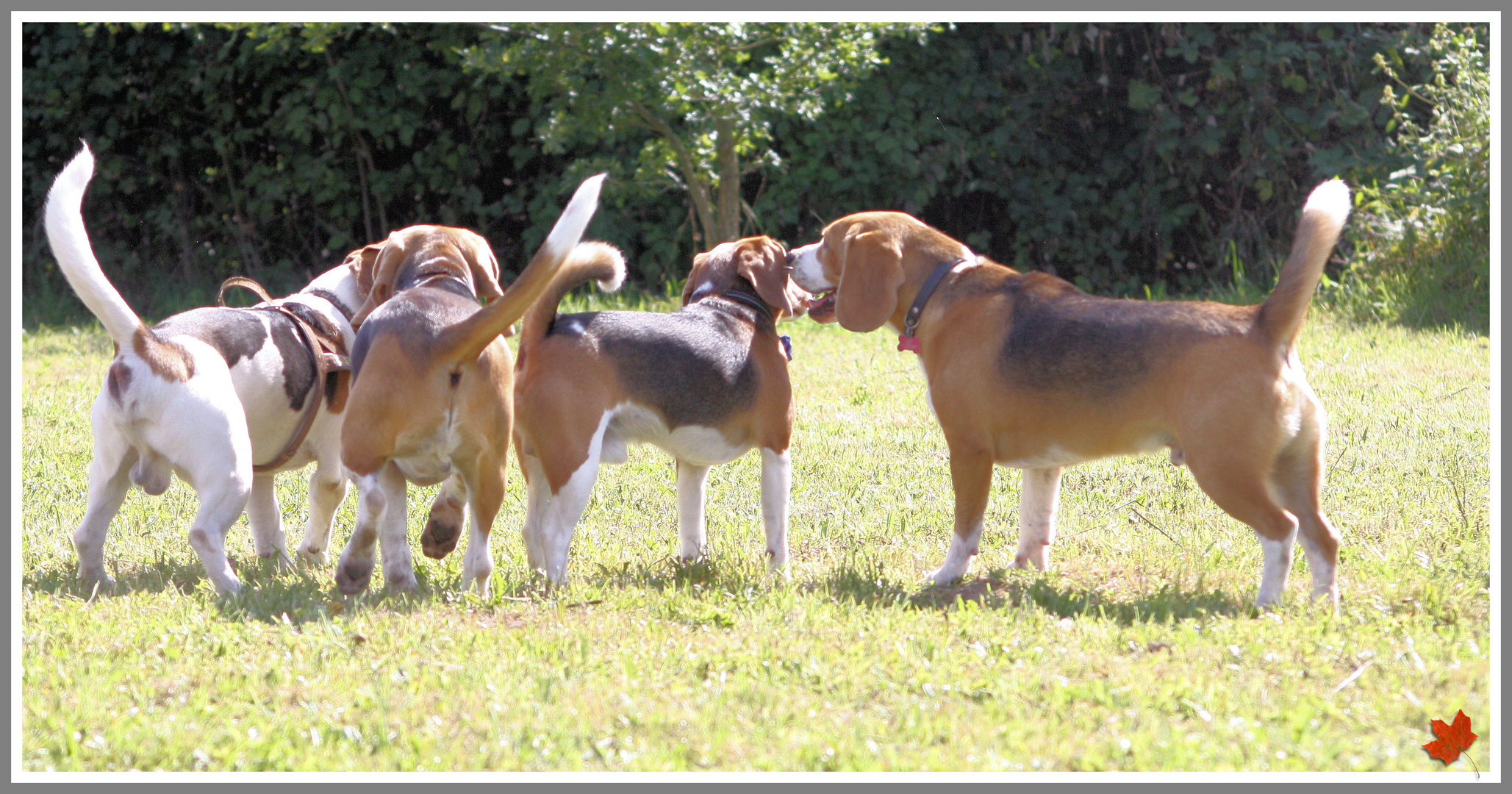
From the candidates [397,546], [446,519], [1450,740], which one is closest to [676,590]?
[446,519]

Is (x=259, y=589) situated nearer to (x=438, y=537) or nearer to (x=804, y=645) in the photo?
(x=438, y=537)

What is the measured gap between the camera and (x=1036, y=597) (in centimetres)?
424

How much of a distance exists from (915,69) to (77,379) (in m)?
8.06

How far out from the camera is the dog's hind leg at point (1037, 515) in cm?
469

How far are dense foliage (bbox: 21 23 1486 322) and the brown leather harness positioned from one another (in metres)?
7.29

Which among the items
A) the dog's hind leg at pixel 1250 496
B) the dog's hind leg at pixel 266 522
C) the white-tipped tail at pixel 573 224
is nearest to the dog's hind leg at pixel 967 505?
the dog's hind leg at pixel 1250 496

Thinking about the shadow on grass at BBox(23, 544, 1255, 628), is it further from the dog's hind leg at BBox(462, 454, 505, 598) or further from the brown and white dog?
the brown and white dog

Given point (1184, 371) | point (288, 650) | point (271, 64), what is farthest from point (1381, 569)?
point (271, 64)

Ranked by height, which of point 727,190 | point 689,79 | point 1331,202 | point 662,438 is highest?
point 689,79

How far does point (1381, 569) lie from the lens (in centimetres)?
438

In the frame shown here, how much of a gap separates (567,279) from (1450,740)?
110 inches

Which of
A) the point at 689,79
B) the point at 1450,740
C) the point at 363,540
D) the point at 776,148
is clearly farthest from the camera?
the point at 776,148

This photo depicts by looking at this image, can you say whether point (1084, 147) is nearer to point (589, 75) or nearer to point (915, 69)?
point (915, 69)

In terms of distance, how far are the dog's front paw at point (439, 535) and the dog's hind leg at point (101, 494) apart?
→ 932 mm
